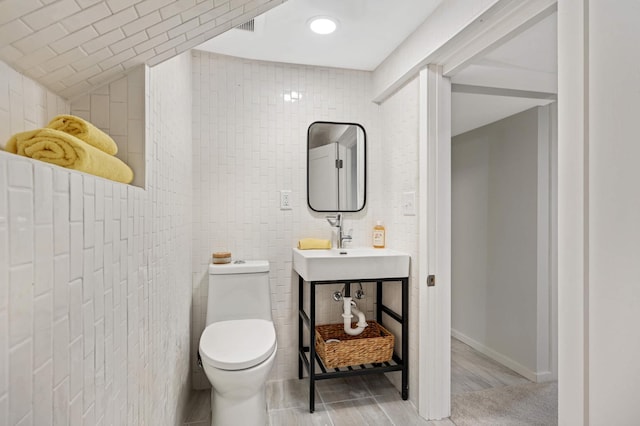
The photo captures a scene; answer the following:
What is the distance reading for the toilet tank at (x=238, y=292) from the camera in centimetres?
207

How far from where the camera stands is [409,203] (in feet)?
6.67

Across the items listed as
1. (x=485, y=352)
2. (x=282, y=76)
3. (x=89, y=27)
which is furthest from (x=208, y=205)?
(x=485, y=352)

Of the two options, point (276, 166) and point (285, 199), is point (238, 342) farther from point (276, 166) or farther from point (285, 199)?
point (276, 166)

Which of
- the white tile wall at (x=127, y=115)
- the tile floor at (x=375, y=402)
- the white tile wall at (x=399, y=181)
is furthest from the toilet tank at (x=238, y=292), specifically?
the white tile wall at (x=127, y=115)

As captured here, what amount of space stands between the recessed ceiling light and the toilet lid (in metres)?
1.69

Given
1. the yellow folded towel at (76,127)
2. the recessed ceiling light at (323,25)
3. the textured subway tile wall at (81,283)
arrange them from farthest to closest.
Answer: the recessed ceiling light at (323,25), the yellow folded towel at (76,127), the textured subway tile wall at (81,283)

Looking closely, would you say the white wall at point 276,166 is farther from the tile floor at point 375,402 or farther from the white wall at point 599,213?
the white wall at point 599,213

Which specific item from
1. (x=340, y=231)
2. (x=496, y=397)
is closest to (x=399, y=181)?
(x=340, y=231)

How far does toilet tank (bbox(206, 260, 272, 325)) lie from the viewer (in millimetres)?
2074

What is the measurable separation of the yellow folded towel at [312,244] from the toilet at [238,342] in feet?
0.90

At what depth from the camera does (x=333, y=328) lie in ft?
7.77

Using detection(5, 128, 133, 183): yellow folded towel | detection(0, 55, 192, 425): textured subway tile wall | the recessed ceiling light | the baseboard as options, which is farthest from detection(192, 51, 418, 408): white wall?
detection(5, 128, 133, 183): yellow folded towel

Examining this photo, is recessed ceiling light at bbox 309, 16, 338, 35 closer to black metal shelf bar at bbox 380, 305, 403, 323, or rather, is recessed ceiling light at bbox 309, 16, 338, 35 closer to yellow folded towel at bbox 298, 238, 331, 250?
yellow folded towel at bbox 298, 238, 331, 250

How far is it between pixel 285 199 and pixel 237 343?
3.30ft
